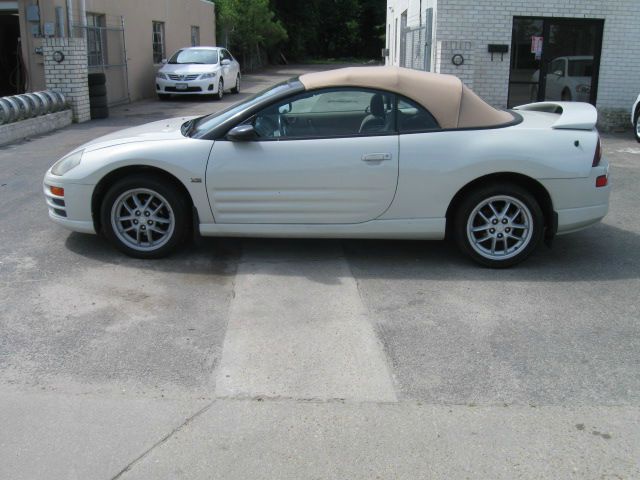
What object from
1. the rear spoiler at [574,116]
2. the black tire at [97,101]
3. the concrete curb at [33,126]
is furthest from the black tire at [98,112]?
the rear spoiler at [574,116]

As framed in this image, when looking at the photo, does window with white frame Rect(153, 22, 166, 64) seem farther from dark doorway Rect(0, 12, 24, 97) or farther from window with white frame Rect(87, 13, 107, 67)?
dark doorway Rect(0, 12, 24, 97)

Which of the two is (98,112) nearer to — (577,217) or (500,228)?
(500,228)

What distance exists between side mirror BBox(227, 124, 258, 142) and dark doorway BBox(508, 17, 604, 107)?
408 inches

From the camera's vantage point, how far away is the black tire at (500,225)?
5.66 meters

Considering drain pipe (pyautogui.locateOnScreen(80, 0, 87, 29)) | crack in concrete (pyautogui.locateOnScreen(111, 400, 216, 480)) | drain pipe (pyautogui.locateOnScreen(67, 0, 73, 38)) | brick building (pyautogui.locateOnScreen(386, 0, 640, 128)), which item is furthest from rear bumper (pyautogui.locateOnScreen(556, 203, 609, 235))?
drain pipe (pyautogui.locateOnScreen(80, 0, 87, 29))

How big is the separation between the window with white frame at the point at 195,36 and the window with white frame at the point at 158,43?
3988 millimetres

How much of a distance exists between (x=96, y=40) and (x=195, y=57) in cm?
376

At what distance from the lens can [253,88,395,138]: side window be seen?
18.7 ft

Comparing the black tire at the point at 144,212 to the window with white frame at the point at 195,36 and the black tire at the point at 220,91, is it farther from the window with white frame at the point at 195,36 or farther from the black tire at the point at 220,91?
the window with white frame at the point at 195,36

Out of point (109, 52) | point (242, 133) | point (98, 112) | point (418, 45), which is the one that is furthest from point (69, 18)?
point (242, 133)

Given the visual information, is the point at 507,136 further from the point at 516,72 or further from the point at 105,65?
the point at 105,65

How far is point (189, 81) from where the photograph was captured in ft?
66.5

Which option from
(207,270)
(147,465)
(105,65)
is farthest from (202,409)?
(105,65)

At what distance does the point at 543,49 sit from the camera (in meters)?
14.5
